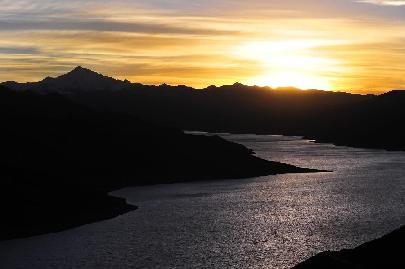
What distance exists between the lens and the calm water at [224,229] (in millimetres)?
68000

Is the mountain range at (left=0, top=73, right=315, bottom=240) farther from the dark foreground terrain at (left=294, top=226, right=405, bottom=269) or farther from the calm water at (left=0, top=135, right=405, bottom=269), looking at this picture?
the dark foreground terrain at (left=294, top=226, right=405, bottom=269)

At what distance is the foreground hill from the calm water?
595cm

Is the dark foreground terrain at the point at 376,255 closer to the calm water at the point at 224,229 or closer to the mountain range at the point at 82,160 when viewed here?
the calm water at the point at 224,229

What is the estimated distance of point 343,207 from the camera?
107000mm

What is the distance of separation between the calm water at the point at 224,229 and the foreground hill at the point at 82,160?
19.5 ft

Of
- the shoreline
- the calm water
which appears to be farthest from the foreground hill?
the calm water

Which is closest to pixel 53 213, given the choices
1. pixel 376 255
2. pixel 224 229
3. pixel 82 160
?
pixel 224 229

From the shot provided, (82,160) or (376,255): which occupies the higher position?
(82,160)

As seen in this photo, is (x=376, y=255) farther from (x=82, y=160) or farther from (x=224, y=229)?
(x=82, y=160)

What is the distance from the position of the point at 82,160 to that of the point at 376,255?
10917 cm

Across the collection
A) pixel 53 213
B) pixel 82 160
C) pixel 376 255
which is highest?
pixel 82 160

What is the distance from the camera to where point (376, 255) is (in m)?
42.0

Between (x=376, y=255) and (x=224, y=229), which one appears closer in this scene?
(x=376, y=255)

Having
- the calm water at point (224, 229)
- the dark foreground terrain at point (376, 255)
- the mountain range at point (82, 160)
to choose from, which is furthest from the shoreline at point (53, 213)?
the dark foreground terrain at point (376, 255)
